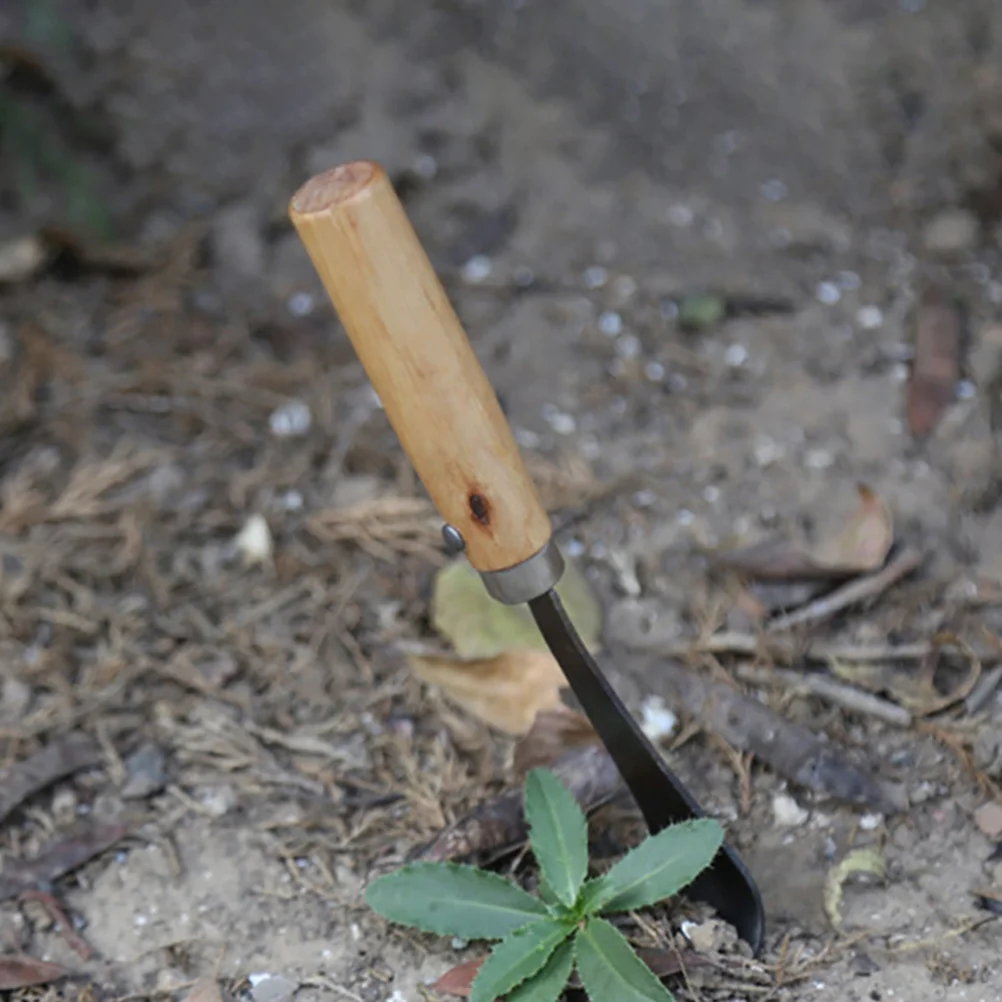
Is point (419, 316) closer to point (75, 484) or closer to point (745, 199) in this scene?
point (75, 484)

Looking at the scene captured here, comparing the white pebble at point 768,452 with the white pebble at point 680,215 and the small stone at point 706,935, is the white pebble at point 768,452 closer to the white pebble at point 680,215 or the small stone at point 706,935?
the white pebble at point 680,215

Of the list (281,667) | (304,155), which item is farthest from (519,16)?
(281,667)

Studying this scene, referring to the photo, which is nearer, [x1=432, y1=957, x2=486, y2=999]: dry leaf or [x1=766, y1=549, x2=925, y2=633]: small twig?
[x1=432, y1=957, x2=486, y2=999]: dry leaf

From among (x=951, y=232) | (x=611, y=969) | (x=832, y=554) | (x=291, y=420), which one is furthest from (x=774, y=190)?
(x=611, y=969)

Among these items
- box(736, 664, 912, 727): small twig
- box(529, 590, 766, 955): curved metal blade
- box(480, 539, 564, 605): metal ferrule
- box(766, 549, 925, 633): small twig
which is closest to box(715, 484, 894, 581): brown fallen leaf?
box(766, 549, 925, 633): small twig

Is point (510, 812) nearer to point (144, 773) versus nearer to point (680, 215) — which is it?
point (144, 773)

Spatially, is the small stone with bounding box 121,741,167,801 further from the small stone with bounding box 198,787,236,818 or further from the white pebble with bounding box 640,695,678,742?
the white pebble with bounding box 640,695,678,742
